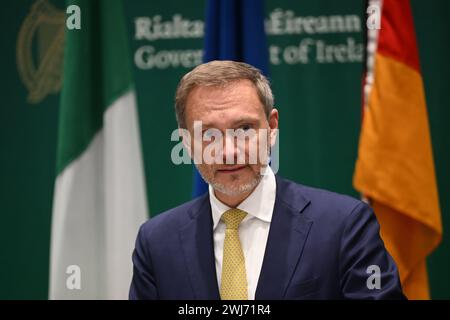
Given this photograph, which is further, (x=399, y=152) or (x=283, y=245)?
(x=399, y=152)

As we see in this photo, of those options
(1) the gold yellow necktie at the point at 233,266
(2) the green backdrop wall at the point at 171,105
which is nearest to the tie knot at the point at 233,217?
(1) the gold yellow necktie at the point at 233,266

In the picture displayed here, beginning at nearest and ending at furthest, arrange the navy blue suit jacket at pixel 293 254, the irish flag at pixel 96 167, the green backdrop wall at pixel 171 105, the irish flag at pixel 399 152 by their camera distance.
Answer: the navy blue suit jacket at pixel 293 254
the irish flag at pixel 399 152
the irish flag at pixel 96 167
the green backdrop wall at pixel 171 105

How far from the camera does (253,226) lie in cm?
186

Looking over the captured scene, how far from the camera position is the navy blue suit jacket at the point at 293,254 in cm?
172

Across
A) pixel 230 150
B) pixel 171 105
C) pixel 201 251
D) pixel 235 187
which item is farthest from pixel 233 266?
pixel 171 105

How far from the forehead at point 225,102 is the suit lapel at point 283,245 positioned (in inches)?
11.4

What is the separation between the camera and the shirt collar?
1.86m

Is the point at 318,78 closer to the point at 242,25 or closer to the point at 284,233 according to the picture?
the point at 242,25

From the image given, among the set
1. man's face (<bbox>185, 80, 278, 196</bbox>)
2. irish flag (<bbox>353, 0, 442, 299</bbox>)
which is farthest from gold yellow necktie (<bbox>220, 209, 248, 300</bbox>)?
irish flag (<bbox>353, 0, 442, 299</bbox>)

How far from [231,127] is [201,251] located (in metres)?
0.39

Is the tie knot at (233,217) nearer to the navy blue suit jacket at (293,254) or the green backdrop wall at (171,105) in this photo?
the navy blue suit jacket at (293,254)

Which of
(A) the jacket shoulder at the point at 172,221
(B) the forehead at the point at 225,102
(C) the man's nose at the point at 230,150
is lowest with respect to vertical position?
(A) the jacket shoulder at the point at 172,221

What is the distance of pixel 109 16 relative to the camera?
2730mm

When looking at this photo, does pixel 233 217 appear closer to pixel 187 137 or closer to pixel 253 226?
pixel 253 226
